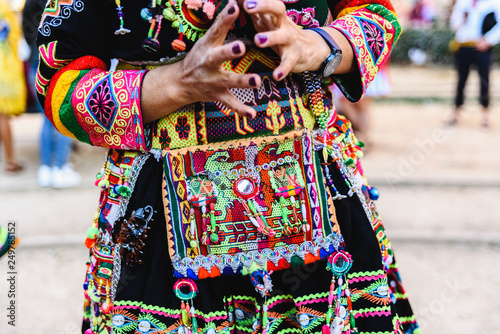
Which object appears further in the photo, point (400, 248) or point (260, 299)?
point (400, 248)

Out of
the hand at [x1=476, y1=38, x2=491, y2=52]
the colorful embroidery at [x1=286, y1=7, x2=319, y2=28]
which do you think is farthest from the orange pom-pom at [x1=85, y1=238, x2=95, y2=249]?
the hand at [x1=476, y1=38, x2=491, y2=52]

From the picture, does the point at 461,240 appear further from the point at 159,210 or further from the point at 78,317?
the point at 159,210

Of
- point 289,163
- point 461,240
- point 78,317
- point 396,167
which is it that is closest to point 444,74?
point 396,167

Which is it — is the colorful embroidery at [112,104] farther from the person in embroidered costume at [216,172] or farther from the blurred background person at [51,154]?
the blurred background person at [51,154]

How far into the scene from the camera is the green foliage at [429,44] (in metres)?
13.9

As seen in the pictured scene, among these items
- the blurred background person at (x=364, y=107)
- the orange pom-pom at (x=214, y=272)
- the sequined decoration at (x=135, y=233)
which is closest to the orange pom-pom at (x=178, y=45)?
the sequined decoration at (x=135, y=233)

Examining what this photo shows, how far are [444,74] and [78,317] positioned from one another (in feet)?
40.1

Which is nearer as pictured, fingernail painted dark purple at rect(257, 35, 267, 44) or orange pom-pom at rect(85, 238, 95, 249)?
fingernail painted dark purple at rect(257, 35, 267, 44)

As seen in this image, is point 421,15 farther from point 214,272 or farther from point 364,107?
point 214,272

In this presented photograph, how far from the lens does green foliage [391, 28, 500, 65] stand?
1392 centimetres

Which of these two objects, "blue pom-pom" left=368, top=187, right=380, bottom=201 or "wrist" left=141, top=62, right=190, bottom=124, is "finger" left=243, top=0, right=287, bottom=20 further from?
"blue pom-pom" left=368, top=187, right=380, bottom=201

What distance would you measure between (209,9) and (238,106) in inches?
10.1

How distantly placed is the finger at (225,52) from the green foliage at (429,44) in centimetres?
1426

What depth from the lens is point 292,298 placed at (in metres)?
1.04
